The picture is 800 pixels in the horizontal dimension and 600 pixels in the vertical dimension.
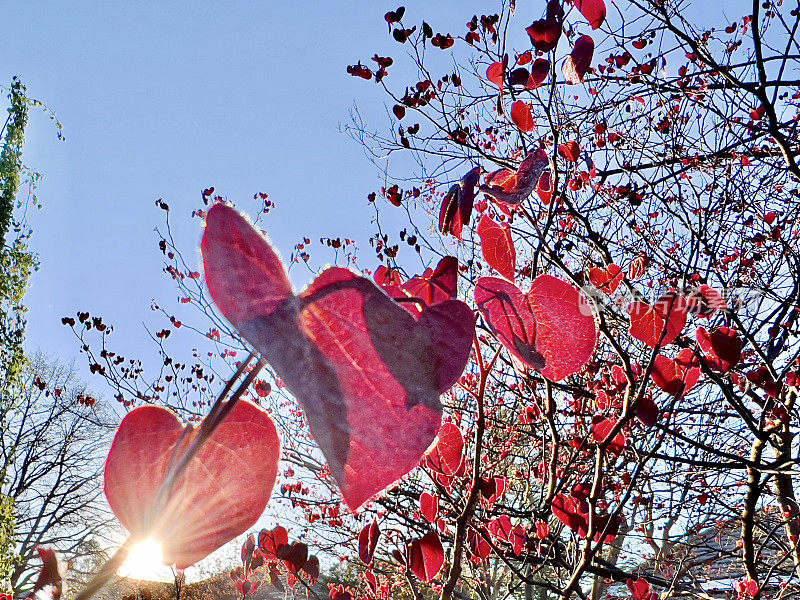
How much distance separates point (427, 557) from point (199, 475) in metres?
0.94

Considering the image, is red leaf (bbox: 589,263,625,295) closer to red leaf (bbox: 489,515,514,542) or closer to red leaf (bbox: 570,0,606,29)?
red leaf (bbox: 570,0,606,29)

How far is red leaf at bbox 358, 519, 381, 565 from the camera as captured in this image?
130cm

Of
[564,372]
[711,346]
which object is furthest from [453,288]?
[711,346]

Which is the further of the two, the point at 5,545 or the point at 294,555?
the point at 5,545

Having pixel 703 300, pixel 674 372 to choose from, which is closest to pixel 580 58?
pixel 674 372

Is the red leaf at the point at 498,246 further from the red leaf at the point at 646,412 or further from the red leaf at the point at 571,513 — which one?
the red leaf at the point at 571,513

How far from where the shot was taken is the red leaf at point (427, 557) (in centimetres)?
113

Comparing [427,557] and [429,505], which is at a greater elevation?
[429,505]

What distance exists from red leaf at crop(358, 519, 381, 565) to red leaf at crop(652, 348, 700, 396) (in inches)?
28.6

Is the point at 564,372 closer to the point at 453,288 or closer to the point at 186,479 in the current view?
the point at 453,288

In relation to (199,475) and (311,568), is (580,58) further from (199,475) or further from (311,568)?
(311,568)

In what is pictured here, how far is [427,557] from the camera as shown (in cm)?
115

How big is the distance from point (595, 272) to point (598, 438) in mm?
436

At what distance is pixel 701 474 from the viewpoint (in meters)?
3.01
